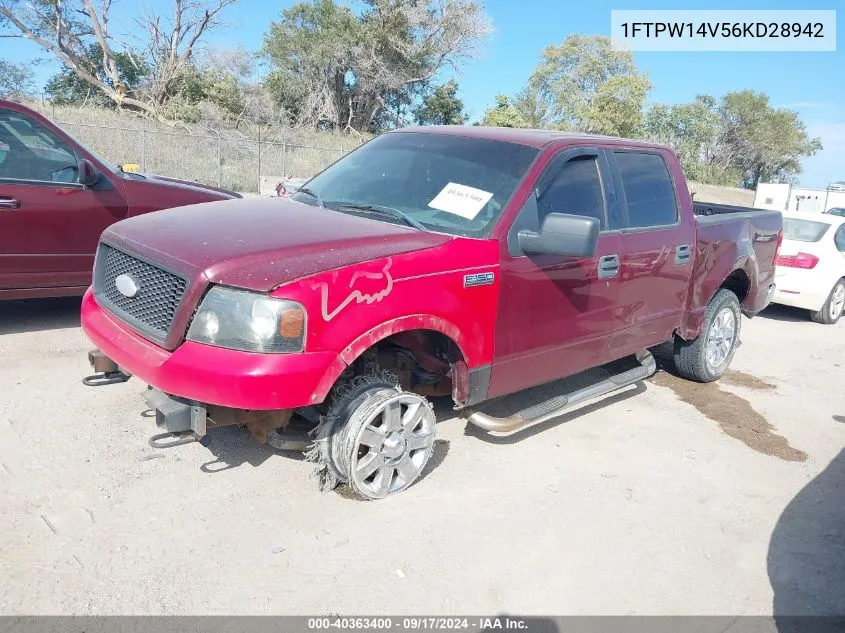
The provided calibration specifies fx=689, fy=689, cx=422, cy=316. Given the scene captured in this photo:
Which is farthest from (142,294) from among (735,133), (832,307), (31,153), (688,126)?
(735,133)

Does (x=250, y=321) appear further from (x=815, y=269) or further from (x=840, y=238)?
(x=840, y=238)

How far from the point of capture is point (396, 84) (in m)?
38.7

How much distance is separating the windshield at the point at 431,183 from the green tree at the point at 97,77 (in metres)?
31.3

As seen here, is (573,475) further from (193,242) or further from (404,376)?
(193,242)

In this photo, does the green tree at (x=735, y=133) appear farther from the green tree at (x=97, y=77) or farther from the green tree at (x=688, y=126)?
the green tree at (x=97, y=77)

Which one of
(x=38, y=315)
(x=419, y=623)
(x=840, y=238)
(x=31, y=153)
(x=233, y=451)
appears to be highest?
(x=31, y=153)

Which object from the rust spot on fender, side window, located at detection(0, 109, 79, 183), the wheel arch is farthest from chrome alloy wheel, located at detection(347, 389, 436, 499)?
side window, located at detection(0, 109, 79, 183)

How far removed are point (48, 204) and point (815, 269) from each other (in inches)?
359

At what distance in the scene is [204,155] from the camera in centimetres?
2131

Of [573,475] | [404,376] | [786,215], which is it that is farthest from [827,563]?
[786,215]

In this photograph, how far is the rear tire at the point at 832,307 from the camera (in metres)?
9.44

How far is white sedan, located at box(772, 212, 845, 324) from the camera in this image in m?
9.30

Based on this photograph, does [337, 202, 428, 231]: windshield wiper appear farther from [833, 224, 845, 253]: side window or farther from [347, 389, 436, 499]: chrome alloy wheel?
[833, 224, 845, 253]: side window

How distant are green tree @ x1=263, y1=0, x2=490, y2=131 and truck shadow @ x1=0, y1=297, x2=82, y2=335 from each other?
31.1 metres
